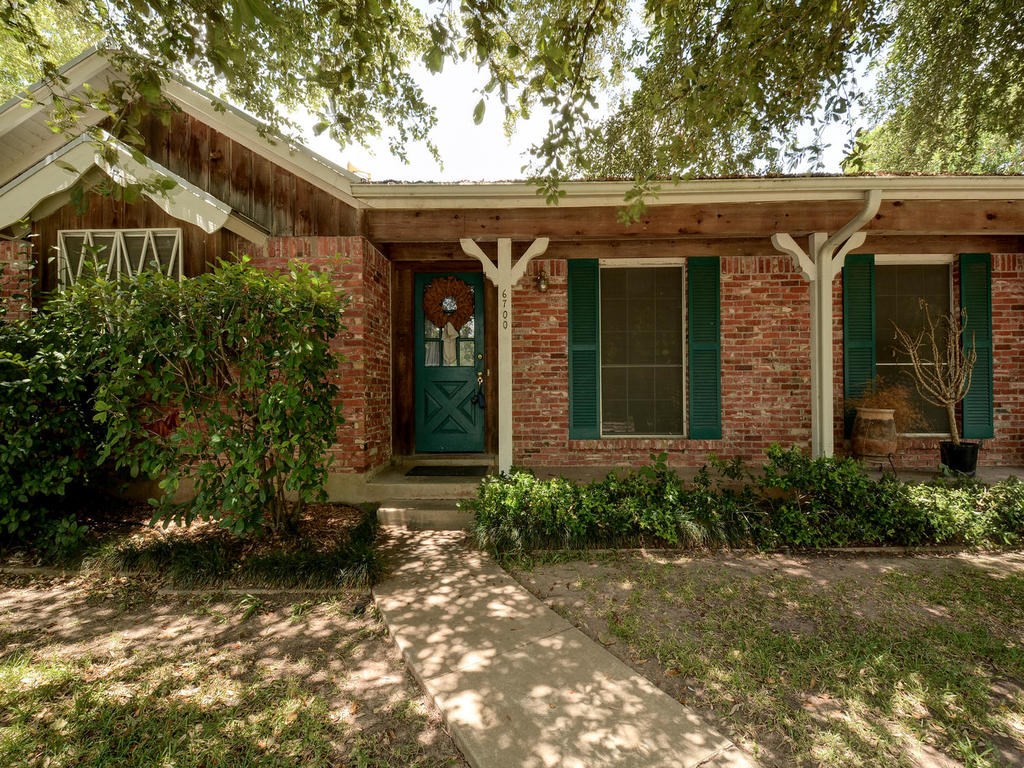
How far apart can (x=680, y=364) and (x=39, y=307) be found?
6.88m

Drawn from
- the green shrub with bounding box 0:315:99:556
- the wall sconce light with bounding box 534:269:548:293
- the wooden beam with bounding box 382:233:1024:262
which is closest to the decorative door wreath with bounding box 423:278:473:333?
the wooden beam with bounding box 382:233:1024:262

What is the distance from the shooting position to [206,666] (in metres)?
2.33

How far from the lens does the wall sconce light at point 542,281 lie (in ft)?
18.6

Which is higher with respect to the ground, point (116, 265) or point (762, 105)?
point (762, 105)

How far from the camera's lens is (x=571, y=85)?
332 cm

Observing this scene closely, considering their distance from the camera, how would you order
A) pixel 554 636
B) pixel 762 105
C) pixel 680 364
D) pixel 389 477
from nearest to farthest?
pixel 554 636 → pixel 762 105 → pixel 389 477 → pixel 680 364

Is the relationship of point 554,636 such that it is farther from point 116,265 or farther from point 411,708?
point 116,265

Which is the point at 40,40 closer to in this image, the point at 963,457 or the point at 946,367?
the point at 963,457

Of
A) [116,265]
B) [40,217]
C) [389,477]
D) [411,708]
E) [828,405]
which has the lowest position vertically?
[411,708]

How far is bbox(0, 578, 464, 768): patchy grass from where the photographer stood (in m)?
1.79

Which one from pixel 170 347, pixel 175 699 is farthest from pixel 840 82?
pixel 175 699

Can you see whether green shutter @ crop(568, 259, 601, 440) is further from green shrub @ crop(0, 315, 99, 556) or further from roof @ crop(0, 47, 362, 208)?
green shrub @ crop(0, 315, 99, 556)

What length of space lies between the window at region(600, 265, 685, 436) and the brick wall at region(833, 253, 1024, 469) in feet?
6.82

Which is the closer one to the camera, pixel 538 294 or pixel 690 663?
pixel 690 663
